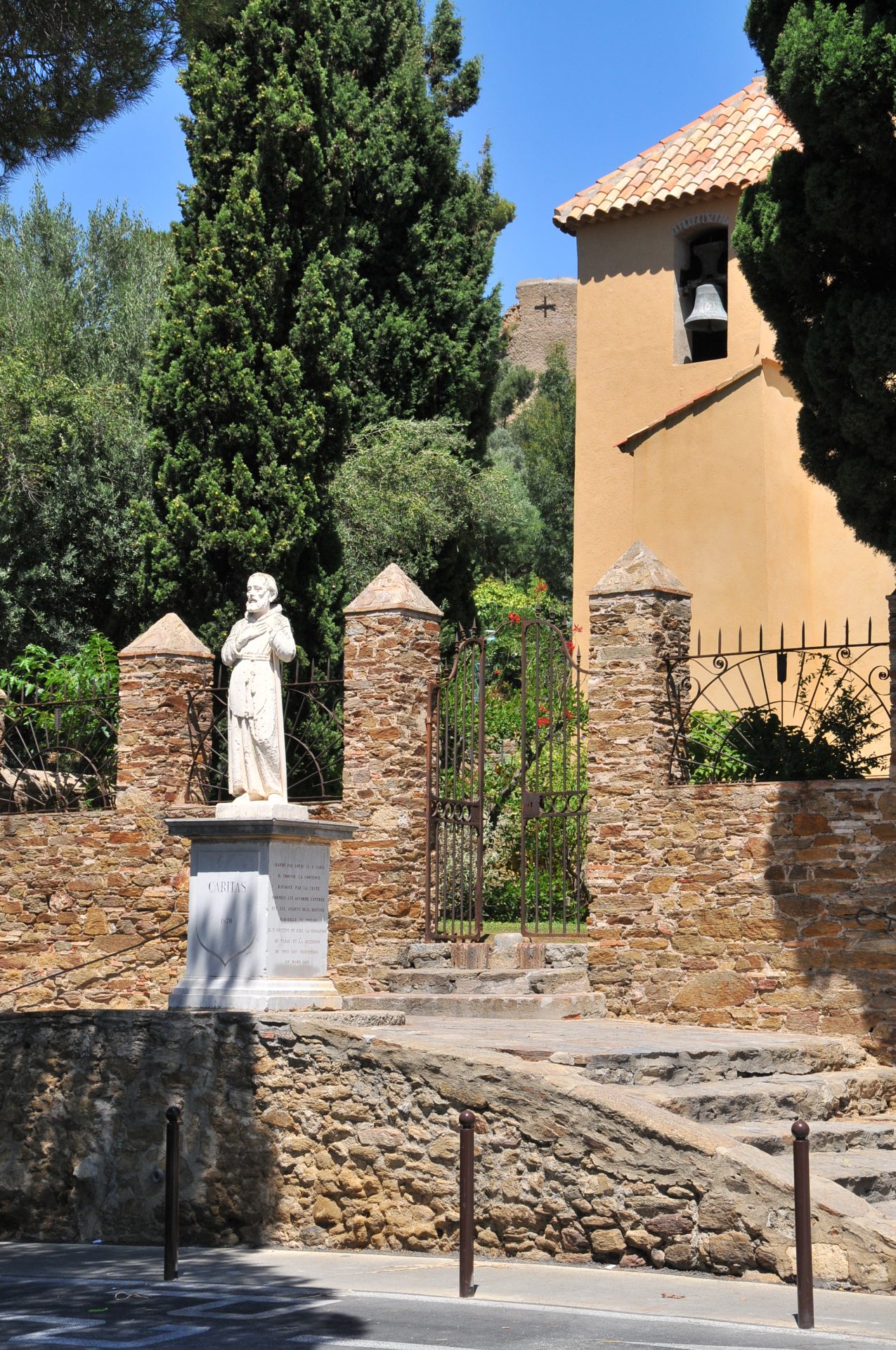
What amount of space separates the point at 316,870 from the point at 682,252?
12869 mm

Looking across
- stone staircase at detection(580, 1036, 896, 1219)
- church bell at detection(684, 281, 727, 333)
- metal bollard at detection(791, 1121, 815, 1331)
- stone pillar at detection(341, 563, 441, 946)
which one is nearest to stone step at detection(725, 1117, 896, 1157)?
stone staircase at detection(580, 1036, 896, 1219)

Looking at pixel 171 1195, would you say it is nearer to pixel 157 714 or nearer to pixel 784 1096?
pixel 784 1096

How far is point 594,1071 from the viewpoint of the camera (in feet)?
30.8

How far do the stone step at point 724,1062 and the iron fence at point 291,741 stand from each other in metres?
4.83

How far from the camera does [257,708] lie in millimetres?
11086

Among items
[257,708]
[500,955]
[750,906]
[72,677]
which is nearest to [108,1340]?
[257,708]

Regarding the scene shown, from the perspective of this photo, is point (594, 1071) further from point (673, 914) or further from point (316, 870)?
point (673, 914)

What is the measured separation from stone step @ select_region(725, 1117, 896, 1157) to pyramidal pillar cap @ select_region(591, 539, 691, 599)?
14.5ft

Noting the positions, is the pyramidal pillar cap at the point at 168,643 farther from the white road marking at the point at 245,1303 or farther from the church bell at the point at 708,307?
the white road marking at the point at 245,1303

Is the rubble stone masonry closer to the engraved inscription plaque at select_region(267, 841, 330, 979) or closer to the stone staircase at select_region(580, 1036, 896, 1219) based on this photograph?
the engraved inscription plaque at select_region(267, 841, 330, 979)

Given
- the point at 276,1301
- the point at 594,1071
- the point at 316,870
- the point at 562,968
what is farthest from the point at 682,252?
the point at 276,1301

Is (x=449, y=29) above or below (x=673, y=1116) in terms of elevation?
above

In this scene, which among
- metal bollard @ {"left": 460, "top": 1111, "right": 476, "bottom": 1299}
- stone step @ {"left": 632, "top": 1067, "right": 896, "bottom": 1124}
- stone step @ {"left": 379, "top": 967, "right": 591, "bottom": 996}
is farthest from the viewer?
stone step @ {"left": 379, "top": 967, "right": 591, "bottom": 996}

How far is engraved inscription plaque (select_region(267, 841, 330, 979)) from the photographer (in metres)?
10.6
